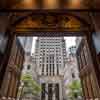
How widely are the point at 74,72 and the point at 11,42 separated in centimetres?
1647

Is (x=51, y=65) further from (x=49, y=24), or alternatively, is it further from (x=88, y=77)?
(x=49, y=24)

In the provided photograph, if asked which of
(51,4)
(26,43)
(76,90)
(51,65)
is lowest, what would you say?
(76,90)

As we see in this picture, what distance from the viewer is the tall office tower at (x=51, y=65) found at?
24266mm

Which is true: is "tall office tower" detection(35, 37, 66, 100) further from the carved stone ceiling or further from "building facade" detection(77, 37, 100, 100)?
the carved stone ceiling

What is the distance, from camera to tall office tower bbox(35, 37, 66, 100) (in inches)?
955

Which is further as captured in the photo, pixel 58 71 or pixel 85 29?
pixel 58 71

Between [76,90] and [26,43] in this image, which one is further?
[26,43]

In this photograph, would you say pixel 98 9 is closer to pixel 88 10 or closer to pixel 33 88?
pixel 88 10

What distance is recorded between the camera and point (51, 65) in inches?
1152

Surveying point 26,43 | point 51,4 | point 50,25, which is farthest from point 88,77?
point 26,43

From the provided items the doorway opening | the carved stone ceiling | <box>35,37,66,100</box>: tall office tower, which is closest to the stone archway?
the carved stone ceiling

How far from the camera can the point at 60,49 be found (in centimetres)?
3209

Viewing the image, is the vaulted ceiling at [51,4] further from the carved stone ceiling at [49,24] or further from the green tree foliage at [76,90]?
the green tree foliage at [76,90]

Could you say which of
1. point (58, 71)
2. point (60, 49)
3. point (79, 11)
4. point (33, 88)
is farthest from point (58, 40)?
point (79, 11)
